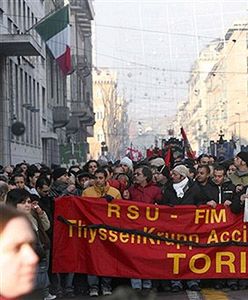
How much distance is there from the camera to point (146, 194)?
424 inches

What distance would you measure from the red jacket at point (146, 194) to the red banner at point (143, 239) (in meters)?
0.43

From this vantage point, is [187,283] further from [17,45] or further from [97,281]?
[17,45]

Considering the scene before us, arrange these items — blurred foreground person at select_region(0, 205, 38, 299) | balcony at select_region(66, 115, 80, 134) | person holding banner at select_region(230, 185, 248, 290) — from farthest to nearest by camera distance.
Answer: balcony at select_region(66, 115, 80, 134) < person holding banner at select_region(230, 185, 248, 290) < blurred foreground person at select_region(0, 205, 38, 299)

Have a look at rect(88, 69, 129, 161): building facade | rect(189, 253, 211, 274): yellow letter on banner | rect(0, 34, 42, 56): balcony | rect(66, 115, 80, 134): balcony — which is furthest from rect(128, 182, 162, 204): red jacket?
rect(88, 69, 129, 161): building facade

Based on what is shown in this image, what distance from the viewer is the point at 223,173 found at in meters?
10.6

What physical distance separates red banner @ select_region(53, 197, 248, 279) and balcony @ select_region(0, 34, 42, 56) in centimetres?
1822

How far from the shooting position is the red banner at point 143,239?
10305 millimetres

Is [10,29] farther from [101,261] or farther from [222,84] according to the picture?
[222,84]

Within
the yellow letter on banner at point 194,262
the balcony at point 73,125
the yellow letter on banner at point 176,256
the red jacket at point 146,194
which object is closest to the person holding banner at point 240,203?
the yellow letter on banner at point 194,262

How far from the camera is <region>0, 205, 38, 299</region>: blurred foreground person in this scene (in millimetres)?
1812

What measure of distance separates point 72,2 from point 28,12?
3188 cm

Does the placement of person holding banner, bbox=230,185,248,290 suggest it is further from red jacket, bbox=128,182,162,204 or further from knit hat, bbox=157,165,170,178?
knit hat, bbox=157,165,170,178

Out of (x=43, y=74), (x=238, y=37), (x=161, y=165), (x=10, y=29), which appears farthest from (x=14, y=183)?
(x=238, y=37)

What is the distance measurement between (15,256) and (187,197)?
873 cm
